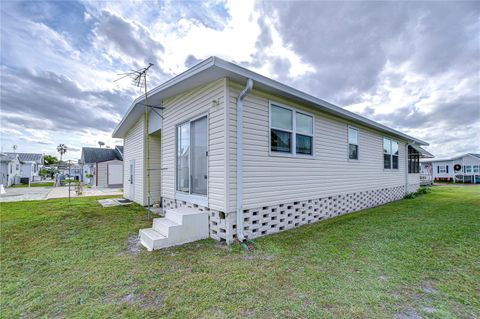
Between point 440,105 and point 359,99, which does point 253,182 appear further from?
point 440,105

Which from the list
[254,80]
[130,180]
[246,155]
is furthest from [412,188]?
[130,180]

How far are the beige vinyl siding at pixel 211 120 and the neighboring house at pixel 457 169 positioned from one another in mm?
27005

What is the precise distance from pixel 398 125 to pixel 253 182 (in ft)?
68.4

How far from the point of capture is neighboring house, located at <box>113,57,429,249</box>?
3.98 m

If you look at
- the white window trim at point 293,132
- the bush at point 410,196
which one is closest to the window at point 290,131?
the white window trim at point 293,132

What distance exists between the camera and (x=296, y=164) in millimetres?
5137

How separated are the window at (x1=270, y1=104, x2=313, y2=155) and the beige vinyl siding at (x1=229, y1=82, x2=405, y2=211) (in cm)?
17

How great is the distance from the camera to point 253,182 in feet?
14.0

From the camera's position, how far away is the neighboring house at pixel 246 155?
157 inches

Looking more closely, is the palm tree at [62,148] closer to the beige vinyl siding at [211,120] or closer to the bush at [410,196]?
the beige vinyl siding at [211,120]

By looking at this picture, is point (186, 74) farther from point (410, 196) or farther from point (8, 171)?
point (8, 171)

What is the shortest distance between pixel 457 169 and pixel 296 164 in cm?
3296

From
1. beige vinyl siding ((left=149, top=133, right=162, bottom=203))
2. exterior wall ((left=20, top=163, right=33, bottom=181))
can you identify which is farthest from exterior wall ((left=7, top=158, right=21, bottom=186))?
beige vinyl siding ((left=149, top=133, right=162, bottom=203))

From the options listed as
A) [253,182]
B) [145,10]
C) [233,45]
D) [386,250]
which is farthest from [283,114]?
[145,10]
